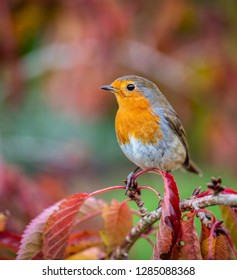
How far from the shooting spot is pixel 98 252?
1725 mm

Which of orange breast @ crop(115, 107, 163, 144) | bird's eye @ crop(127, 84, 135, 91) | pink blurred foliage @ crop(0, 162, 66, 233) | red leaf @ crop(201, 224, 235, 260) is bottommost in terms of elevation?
red leaf @ crop(201, 224, 235, 260)

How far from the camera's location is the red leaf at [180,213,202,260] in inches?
50.8

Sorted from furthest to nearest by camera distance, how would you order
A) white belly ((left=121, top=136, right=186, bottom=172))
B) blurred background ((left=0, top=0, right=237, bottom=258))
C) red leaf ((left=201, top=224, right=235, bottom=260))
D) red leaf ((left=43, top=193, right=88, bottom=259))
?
blurred background ((left=0, top=0, right=237, bottom=258)) < white belly ((left=121, top=136, right=186, bottom=172)) < red leaf ((left=43, top=193, right=88, bottom=259)) < red leaf ((left=201, top=224, right=235, bottom=260))

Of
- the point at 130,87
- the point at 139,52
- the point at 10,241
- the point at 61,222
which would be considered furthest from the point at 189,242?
the point at 139,52

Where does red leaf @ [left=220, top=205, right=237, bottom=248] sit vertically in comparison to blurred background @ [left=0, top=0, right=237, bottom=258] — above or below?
below

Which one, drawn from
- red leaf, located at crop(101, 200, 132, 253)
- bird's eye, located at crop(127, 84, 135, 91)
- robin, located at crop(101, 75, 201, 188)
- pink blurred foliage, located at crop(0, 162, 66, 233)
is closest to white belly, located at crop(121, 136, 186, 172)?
robin, located at crop(101, 75, 201, 188)

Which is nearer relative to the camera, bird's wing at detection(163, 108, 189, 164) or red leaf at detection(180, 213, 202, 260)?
red leaf at detection(180, 213, 202, 260)

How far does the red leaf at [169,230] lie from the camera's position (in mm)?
1299

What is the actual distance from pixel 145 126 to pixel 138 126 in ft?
0.11

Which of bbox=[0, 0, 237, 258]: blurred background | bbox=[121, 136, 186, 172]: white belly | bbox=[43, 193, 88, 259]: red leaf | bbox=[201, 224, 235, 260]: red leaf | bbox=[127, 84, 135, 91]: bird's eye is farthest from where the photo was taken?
bbox=[0, 0, 237, 258]: blurred background

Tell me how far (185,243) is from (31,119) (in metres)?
5.49

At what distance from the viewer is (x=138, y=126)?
7.54 feet

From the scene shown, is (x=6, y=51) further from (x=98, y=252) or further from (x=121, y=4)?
(x=98, y=252)

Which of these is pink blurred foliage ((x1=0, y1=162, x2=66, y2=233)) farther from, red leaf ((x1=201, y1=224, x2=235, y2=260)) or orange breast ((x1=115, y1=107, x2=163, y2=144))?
red leaf ((x1=201, y1=224, x2=235, y2=260))
